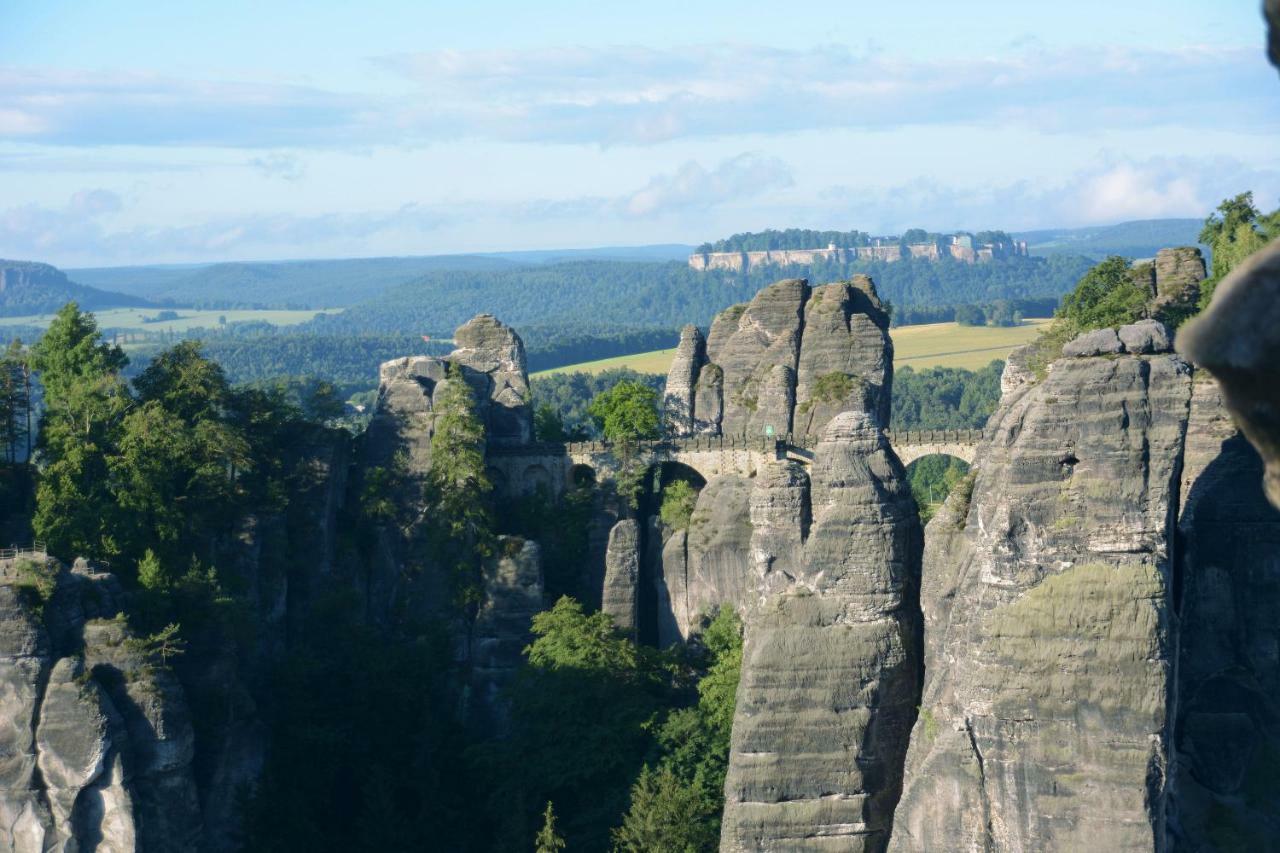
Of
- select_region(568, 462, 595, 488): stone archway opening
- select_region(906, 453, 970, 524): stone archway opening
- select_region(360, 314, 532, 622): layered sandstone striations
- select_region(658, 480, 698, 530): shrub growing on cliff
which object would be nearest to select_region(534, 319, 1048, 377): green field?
select_region(906, 453, 970, 524): stone archway opening

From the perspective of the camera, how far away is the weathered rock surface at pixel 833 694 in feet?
91.6

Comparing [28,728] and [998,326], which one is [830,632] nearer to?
[28,728]

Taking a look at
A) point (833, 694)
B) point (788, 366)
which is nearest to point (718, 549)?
point (788, 366)

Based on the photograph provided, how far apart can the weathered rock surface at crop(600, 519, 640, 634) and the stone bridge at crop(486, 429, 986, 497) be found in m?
6.53

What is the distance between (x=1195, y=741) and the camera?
27.8 meters

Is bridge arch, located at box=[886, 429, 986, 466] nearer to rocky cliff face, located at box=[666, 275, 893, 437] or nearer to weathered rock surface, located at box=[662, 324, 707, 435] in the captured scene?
rocky cliff face, located at box=[666, 275, 893, 437]

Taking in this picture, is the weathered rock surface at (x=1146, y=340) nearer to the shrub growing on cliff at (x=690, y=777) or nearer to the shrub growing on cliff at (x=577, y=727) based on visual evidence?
the shrub growing on cliff at (x=690, y=777)

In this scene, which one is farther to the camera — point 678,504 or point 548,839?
point 678,504

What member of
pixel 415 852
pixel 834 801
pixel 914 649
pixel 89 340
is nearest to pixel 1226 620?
pixel 914 649

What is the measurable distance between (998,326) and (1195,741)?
150818 mm

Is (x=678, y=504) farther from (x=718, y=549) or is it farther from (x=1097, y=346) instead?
(x=1097, y=346)

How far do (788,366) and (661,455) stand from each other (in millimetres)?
5126

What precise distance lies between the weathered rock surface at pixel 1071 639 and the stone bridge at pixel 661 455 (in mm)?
26166

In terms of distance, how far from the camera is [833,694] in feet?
92.6
